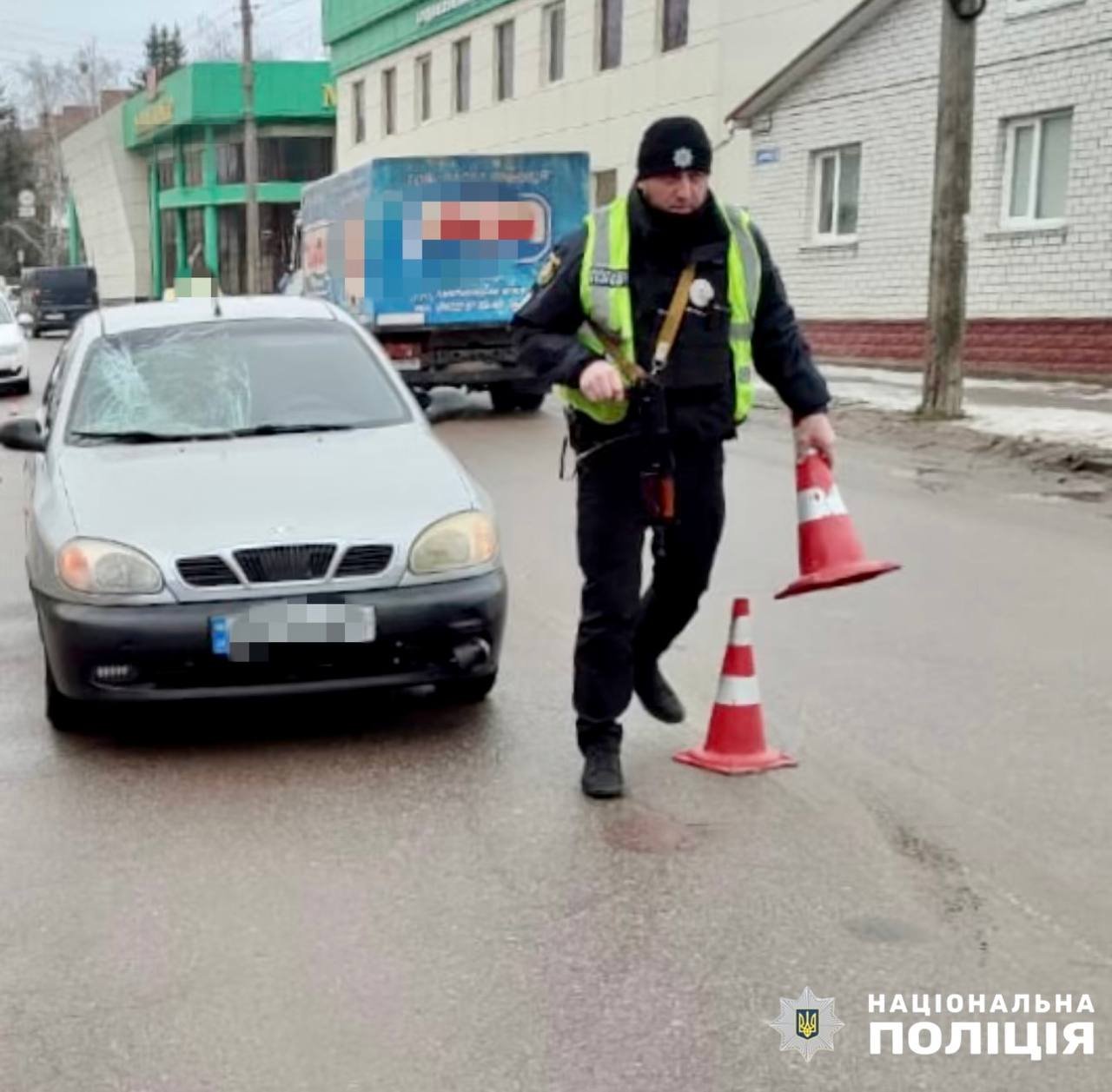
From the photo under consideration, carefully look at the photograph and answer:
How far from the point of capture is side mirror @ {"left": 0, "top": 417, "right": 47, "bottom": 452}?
612 cm

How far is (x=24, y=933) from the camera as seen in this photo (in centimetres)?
374

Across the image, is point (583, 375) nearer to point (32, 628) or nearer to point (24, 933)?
point (24, 933)

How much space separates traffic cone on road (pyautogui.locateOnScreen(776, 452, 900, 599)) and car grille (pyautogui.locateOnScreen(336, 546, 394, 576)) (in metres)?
1.30

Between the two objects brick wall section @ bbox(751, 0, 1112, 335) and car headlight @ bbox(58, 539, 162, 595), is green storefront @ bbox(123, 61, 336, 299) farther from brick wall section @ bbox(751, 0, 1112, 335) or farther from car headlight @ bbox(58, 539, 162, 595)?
car headlight @ bbox(58, 539, 162, 595)

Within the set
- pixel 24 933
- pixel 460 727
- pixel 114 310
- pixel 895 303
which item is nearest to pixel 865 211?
pixel 895 303

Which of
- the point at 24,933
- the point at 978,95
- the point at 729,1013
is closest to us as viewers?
the point at 729,1013

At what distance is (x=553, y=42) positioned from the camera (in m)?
32.5

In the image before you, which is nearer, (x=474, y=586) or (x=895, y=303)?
(x=474, y=586)

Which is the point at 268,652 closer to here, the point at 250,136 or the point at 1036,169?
the point at 1036,169

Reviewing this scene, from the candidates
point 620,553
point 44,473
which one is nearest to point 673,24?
point 44,473

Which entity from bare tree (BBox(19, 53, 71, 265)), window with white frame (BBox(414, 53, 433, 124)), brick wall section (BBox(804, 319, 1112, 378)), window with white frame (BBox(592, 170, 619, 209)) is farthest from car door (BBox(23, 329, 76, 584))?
bare tree (BBox(19, 53, 71, 265))

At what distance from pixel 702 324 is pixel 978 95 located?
1727 cm

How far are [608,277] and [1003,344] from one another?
1659cm

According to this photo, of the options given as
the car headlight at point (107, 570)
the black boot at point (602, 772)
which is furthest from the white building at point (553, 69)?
the black boot at point (602, 772)
